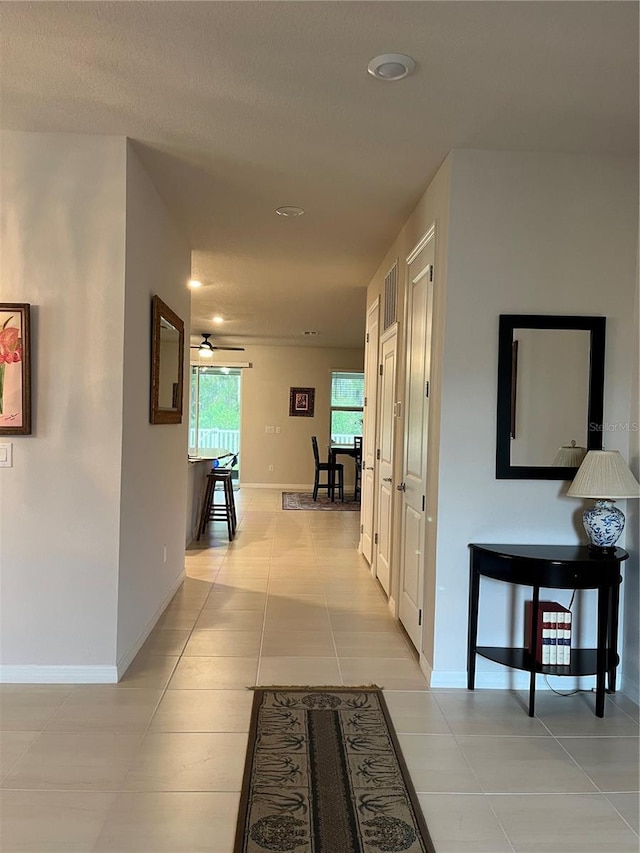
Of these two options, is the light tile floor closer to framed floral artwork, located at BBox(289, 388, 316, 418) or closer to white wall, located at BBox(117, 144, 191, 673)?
white wall, located at BBox(117, 144, 191, 673)

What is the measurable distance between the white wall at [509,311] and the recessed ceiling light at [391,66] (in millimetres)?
846

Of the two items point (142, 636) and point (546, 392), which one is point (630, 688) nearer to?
point (546, 392)

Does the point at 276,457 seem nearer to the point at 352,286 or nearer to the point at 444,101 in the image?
the point at 352,286

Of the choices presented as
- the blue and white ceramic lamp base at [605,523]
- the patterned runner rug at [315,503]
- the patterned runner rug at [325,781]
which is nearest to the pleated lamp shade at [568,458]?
the blue and white ceramic lamp base at [605,523]

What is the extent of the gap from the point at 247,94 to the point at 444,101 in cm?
80

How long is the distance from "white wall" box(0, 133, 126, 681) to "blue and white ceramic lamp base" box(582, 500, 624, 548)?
7.43 feet

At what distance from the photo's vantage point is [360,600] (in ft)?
14.6

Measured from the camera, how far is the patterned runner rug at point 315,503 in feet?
29.6

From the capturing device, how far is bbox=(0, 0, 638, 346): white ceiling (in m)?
1.98

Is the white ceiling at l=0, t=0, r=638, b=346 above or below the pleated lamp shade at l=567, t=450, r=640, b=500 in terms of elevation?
above

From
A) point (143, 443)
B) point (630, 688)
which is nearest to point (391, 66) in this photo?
point (143, 443)

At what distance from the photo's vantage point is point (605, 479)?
8.96ft

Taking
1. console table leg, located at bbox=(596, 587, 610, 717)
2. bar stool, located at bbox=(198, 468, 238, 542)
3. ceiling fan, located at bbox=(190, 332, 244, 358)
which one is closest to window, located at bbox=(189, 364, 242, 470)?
ceiling fan, located at bbox=(190, 332, 244, 358)

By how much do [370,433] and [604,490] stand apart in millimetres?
3117
